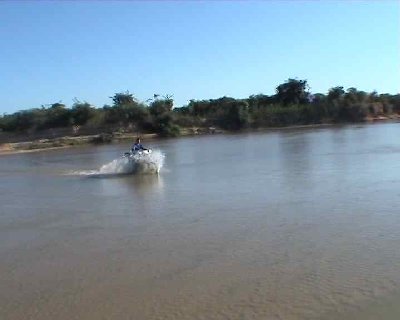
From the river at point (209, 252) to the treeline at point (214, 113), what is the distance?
6425cm

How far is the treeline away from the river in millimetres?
64248

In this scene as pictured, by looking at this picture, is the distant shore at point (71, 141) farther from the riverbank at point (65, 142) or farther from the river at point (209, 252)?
the river at point (209, 252)

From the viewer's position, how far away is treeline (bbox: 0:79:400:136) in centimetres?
8438

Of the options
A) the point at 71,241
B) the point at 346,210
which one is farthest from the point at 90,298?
the point at 346,210

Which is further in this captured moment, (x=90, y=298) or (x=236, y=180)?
(x=236, y=180)

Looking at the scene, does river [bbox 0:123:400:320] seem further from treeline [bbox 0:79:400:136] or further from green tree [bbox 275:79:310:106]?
green tree [bbox 275:79:310:106]

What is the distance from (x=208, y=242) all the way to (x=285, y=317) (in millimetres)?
4100

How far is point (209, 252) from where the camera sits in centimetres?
975

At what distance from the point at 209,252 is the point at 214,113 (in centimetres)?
8303

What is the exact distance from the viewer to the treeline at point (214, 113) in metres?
84.4

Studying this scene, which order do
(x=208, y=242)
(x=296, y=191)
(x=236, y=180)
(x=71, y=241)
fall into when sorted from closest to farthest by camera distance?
(x=208, y=242), (x=71, y=241), (x=296, y=191), (x=236, y=180)

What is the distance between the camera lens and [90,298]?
300 inches

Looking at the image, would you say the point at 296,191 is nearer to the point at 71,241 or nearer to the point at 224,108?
the point at 71,241

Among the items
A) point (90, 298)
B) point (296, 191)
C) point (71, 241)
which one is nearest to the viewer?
point (90, 298)
